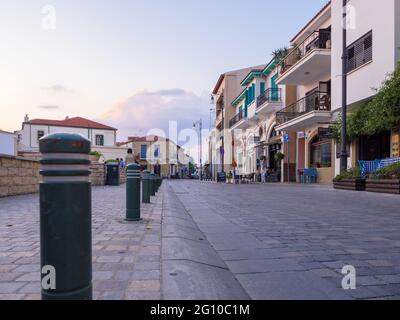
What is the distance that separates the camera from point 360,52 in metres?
18.8

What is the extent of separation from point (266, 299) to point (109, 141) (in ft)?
221

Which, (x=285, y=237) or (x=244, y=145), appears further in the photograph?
(x=244, y=145)

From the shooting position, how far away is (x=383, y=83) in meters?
15.6

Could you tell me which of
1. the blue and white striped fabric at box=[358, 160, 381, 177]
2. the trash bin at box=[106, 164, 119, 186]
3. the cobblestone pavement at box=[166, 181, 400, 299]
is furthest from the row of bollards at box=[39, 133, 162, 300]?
the trash bin at box=[106, 164, 119, 186]

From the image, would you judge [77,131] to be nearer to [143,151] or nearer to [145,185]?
[143,151]

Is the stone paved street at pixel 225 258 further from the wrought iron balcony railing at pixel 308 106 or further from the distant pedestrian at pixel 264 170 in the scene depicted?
the distant pedestrian at pixel 264 170

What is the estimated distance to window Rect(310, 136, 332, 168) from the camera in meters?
23.5

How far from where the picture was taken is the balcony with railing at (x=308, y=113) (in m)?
22.2

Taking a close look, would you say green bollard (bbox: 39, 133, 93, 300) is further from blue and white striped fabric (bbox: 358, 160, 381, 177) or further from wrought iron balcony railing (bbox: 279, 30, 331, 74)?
wrought iron balcony railing (bbox: 279, 30, 331, 74)

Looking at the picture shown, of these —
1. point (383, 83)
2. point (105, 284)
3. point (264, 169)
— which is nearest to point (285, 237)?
point (105, 284)

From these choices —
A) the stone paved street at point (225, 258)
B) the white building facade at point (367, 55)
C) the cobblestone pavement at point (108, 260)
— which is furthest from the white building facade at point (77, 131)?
the stone paved street at point (225, 258)

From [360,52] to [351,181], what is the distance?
23.7 feet

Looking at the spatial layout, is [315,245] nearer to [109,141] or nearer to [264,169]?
[264,169]
